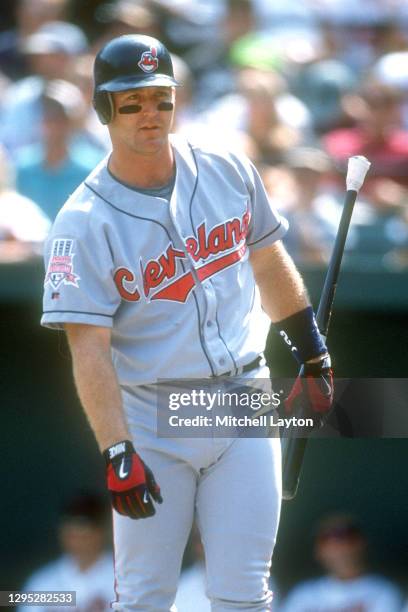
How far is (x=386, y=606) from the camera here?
14.0ft

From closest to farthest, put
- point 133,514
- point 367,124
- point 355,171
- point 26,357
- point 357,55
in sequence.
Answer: point 133,514 → point 355,171 → point 26,357 → point 367,124 → point 357,55

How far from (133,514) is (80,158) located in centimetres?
222

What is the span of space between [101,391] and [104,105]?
69cm

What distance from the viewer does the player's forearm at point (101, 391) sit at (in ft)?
9.59

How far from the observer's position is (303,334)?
3.36 metres

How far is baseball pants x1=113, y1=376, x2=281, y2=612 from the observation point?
304 centimetres

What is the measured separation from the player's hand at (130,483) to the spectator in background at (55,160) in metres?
1.87

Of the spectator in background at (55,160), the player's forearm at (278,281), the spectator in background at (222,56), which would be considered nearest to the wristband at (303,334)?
the player's forearm at (278,281)

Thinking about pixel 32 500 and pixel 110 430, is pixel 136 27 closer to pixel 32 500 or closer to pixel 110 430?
pixel 32 500

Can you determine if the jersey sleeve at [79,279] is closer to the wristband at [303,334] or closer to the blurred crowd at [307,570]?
the wristband at [303,334]

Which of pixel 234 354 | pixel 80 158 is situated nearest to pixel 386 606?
pixel 234 354

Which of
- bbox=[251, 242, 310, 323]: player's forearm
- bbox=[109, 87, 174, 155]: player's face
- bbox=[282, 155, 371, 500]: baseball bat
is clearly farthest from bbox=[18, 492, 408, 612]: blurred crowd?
bbox=[109, 87, 174, 155]: player's face

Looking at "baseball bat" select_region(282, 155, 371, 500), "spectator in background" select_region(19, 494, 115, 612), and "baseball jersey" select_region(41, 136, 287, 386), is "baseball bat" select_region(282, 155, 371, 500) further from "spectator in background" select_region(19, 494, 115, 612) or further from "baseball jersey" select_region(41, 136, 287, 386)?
"spectator in background" select_region(19, 494, 115, 612)

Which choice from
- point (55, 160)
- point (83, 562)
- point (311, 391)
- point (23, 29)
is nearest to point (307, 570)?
point (83, 562)
